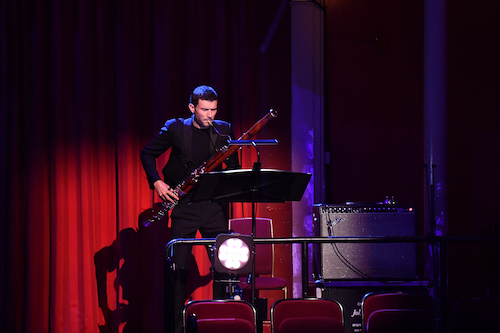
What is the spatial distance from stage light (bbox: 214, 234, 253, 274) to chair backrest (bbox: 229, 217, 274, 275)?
1495 millimetres

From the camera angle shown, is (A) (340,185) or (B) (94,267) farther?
(A) (340,185)

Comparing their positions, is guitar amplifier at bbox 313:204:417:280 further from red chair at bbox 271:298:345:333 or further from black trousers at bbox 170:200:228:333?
red chair at bbox 271:298:345:333

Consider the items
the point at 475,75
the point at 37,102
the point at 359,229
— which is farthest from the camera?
the point at 475,75

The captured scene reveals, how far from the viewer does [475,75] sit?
5.23m

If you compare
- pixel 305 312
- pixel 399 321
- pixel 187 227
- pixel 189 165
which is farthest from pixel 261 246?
pixel 399 321

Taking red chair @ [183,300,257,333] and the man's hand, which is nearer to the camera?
red chair @ [183,300,257,333]

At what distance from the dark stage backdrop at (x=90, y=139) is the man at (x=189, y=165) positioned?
825 mm

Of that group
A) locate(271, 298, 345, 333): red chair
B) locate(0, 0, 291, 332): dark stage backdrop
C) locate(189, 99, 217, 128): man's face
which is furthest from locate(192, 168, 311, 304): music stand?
locate(0, 0, 291, 332): dark stage backdrop

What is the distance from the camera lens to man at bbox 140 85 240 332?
3832mm

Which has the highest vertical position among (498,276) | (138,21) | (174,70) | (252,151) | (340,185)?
(138,21)

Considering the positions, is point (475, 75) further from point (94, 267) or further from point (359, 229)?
point (94, 267)

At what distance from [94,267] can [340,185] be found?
2.57 metres

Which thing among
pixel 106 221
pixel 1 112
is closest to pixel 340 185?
pixel 106 221

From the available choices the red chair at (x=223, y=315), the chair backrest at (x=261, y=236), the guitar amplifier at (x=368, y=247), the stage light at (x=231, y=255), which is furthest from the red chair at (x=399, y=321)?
the chair backrest at (x=261, y=236)
